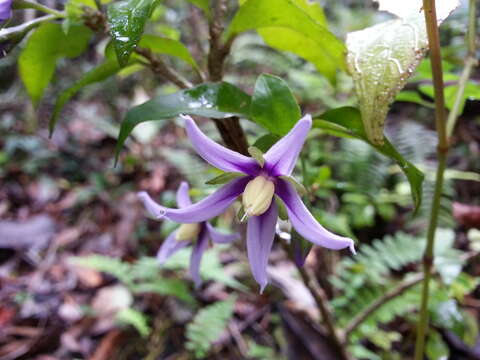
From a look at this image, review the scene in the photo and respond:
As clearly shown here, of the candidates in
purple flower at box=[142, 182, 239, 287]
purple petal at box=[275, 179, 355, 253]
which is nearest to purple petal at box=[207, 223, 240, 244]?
purple flower at box=[142, 182, 239, 287]

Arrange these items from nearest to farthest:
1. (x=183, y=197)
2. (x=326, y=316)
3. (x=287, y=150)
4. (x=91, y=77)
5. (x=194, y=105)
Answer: (x=287, y=150)
(x=194, y=105)
(x=91, y=77)
(x=183, y=197)
(x=326, y=316)

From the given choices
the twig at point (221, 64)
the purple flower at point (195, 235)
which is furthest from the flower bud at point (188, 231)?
the twig at point (221, 64)

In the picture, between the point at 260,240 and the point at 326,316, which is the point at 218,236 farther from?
the point at 326,316

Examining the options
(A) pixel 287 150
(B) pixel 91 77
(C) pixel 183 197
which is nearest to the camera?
(A) pixel 287 150

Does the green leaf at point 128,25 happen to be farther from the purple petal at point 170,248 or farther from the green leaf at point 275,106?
the purple petal at point 170,248

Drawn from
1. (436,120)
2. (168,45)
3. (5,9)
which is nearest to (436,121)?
(436,120)
